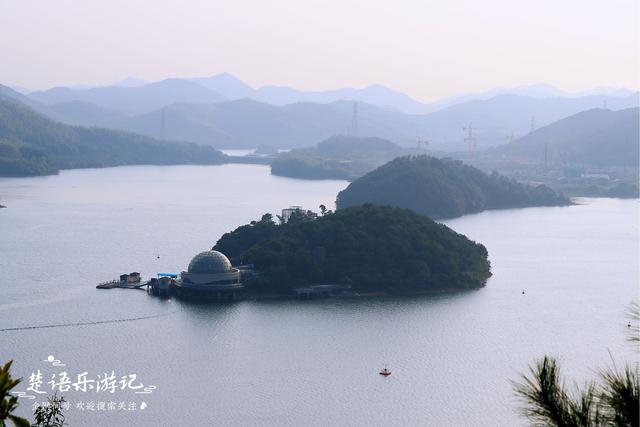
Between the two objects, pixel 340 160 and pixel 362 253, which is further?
pixel 340 160

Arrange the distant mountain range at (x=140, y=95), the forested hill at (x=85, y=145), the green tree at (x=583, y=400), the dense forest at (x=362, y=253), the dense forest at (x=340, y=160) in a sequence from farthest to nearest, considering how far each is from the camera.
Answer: the distant mountain range at (x=140, y=95) < the forested hill at (x=85, y=145) < the dense forest at (x=340, y=160) < the dense forest at (x=362, y=253) < the green tree at (x=583, y=400)

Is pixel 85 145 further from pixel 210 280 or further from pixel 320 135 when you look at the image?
pixel 210 280

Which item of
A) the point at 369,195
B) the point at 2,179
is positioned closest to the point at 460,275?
the point at 369,195

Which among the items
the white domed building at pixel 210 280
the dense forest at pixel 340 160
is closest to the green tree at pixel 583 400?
the white domed building at pixel 210 280

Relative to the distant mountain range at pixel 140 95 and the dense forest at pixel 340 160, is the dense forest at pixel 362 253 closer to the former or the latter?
the dense forest at pixel 340 160

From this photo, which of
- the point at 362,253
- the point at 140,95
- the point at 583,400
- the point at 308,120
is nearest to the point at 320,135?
the point at 308,120
